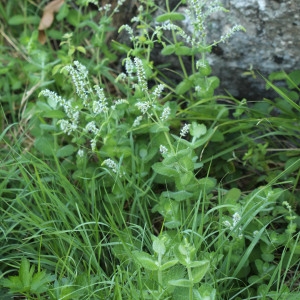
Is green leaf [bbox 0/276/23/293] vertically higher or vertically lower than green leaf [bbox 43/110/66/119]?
lower

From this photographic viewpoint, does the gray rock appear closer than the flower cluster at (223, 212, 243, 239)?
No

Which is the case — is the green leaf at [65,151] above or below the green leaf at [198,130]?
below

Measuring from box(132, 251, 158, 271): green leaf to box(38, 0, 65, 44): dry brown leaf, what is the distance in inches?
79.0

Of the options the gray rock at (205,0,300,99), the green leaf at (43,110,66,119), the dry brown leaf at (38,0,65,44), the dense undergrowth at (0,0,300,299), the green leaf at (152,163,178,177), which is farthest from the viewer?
the dry brown leaf at (38,0,65,44)

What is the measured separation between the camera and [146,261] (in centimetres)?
203

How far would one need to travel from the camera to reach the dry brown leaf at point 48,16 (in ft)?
12.1

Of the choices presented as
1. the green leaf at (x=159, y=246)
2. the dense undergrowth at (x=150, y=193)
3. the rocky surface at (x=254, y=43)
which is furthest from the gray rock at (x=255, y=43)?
the green leaf at (x=159, y=246)

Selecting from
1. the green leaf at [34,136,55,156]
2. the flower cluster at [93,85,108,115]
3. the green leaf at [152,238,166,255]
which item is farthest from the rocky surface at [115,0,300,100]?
the green leaf at [152,238,166,255]

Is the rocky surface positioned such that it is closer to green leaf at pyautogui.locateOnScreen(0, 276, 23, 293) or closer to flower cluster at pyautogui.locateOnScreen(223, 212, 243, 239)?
flower cluster at pyautogui.locateOnScreen(223, 212, 243, 239)

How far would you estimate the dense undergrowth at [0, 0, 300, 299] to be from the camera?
7.24 feet

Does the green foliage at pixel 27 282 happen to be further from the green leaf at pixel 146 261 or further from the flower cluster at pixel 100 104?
the flower cluster at pixel 100 104

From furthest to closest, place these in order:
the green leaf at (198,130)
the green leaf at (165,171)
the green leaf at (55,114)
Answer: the green leaf at (55,114) → the green leaf at (198,130) → the green leaf at (165,171)

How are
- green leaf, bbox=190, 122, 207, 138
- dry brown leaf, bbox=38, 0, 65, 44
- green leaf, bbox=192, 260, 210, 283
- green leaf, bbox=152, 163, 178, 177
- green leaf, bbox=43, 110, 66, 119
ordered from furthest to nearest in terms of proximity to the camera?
dry brown leaf, bbox=38, 0, 65, 44
green leaf, bbox=43, 110, 66, 119
green leaf, bbox=190, 122, 207, 138
green leaf, bbox=152, 163, 178, 177
green leaf, bbox=192, 260, 210, 283

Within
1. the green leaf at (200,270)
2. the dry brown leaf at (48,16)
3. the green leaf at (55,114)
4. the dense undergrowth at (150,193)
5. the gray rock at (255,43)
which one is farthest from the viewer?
the dry brown leaf at (48,16)
